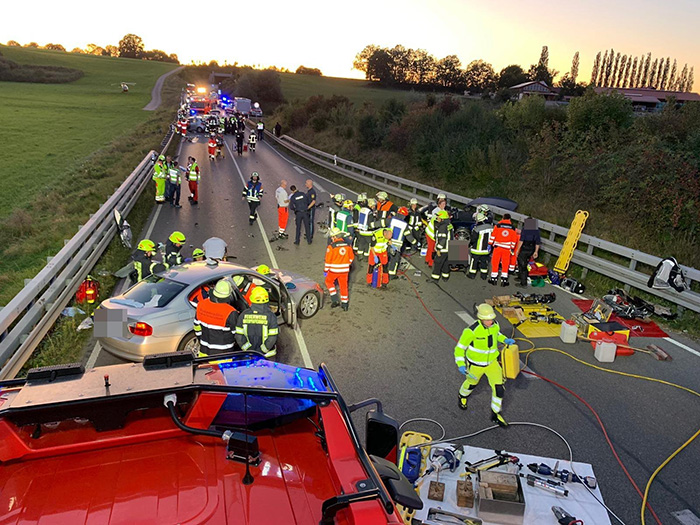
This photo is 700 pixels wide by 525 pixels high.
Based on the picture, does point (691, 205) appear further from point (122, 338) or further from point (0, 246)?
point (0, 246)

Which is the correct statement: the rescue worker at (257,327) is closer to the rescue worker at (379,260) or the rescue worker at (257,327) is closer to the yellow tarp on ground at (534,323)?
the rescue worker at (379,260)

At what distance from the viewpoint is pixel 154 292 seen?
7.10 meters

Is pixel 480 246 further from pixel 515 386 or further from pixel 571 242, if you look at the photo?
pixel 515 386

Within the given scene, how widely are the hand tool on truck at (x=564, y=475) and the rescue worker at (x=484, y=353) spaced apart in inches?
35.0

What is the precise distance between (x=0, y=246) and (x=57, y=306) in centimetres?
921

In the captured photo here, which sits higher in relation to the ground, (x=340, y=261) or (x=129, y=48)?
(x=129, y=48)

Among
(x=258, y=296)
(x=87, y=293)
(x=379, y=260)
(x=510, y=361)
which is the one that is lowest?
(x=87, y=293)

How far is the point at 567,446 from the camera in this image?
578cm

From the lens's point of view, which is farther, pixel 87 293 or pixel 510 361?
pixel 87 293

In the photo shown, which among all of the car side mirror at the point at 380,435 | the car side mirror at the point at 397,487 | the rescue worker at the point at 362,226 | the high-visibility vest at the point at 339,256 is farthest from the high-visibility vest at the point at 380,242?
the car side mirror at the point at 397,487

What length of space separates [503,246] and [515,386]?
14.8ft

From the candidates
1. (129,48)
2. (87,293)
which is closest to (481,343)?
(87,293)

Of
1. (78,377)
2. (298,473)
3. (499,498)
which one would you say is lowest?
(499,498)

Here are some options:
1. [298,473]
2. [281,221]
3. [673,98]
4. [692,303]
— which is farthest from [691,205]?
[298,473]
